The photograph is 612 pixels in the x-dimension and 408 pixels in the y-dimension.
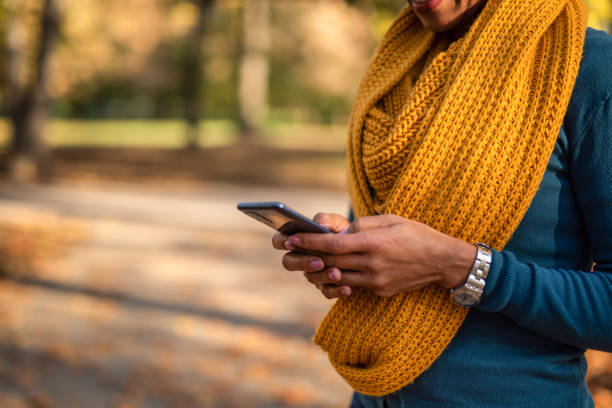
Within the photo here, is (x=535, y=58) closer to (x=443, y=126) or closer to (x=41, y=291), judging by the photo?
(x=443, y=126)

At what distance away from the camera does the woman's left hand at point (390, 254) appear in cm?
A: 115

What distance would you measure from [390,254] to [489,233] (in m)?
0.24

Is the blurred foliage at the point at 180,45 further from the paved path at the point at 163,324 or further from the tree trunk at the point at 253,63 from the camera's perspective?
the paved path at the point at 163,324

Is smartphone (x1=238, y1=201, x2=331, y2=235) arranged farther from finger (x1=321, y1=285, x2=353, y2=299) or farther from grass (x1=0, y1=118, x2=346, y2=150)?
grass (x1=0, y1=118, x2=346, y2=150)

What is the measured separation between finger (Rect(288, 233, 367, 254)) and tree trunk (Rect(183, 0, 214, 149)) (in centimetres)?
1941

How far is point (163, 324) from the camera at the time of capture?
5.48 meters

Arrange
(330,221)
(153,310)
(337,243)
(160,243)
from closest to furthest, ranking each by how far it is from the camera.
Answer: (337,243), (330,221), (153,310), (160,243)

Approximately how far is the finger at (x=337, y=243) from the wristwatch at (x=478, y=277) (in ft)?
0.75

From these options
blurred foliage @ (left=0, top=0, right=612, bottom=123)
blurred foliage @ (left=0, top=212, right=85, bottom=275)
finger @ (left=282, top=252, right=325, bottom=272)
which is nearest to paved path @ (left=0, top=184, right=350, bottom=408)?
blurred foliage @ (left=0, top=212, right=85, bottom=275)

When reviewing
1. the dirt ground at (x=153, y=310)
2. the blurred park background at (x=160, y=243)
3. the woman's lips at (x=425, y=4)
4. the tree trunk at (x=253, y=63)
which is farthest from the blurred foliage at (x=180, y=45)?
the woman's lips at (x=425, y=4)

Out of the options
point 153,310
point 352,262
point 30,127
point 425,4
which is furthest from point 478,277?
point 30,127

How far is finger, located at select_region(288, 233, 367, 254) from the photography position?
114 cm

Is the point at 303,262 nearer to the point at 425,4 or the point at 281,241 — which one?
the point at 281,241

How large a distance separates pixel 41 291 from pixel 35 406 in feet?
8.47
